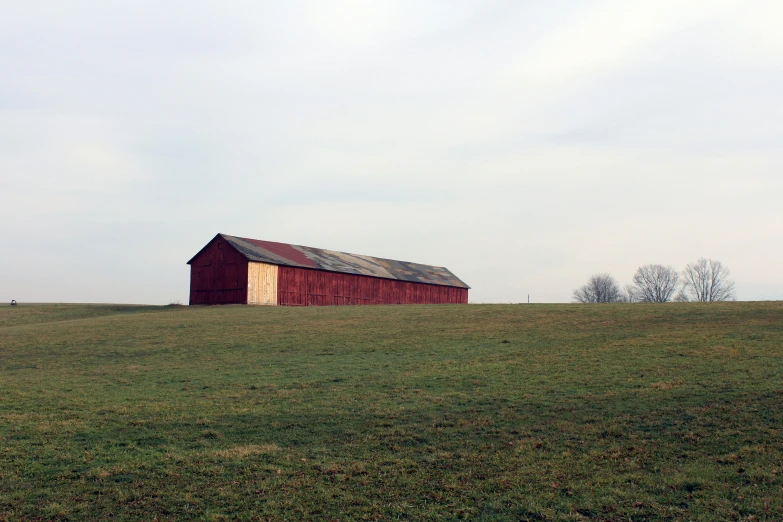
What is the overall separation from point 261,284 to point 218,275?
15.4ft

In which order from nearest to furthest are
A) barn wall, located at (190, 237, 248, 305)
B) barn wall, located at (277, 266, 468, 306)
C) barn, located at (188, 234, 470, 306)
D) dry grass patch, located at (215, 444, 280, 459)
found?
1. dry grass patch, located at (215, 444, 280, 459)
2. barn wall, located at (190, 237, 248, 305)
3. barn, located at (188, 234, 470, 306)
4. barn wall, located at (277, 266, 468, 306)

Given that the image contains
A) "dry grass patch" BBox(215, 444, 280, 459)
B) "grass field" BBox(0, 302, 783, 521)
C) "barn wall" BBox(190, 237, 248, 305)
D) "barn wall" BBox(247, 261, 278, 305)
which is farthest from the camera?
"barn wall" BBox(190, 237, 248, 305)

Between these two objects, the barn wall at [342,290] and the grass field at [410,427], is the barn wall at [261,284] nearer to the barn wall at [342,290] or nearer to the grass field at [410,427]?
the barn wall at [342,290]

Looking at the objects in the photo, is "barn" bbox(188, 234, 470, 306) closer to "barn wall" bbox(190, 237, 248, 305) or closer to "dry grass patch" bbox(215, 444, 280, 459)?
"barn wall" bbox(190, 237, 248, 305)

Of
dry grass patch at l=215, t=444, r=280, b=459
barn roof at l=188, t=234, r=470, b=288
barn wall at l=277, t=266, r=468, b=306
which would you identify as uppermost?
barn roof at l=188, t=234, r=470, b=288

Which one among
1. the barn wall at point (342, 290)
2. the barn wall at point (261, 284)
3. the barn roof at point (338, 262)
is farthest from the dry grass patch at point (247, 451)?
the barn wall at point (342, 290)

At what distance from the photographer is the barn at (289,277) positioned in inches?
2351

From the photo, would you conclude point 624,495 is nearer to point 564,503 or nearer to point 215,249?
point 564,503

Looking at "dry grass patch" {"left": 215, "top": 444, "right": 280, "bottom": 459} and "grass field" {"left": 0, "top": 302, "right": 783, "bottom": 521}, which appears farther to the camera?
"dry grass patch" {"left": 215, "top": 444, "right": 280, "bottom": 459}

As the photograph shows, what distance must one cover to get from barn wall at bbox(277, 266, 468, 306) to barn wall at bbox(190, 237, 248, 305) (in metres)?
4.08

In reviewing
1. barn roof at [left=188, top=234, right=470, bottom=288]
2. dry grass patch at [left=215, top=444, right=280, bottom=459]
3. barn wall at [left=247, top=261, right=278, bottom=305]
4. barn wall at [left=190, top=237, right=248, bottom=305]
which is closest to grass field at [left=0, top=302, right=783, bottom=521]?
dry grass patch at [left=215, top=444, right=280, bottom=459]

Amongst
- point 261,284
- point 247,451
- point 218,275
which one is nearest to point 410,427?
point 247,451

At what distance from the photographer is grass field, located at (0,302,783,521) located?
34.4 feet

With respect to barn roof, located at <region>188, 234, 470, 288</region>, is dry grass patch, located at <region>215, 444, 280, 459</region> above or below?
below
